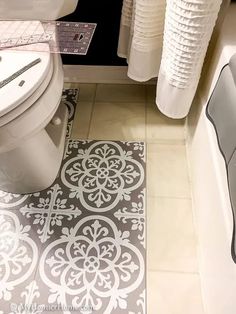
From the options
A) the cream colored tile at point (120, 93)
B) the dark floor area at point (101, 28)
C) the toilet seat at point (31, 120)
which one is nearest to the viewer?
the toilet seat at point (31, 120)

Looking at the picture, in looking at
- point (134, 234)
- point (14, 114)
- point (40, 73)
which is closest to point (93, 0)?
point (40, 73)

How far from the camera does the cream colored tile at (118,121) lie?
3.88 feet

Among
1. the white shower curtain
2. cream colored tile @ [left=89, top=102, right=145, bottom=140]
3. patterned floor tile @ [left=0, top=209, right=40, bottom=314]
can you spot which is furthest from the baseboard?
patterned floor tile @ [left=0, top=209, right=40, bottom=314]

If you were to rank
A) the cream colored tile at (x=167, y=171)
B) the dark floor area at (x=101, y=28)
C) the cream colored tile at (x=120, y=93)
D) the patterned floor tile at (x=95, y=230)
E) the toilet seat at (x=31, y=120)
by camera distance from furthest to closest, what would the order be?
1. the cream colored tile at (x=120, y=93)
2. the dark floor area at (x=101, y=28)
3. the cream colored tile at (x=167, y=171)
4. the patterned floor tile at (x=95, y=230)
5. the toilet seat at (x=31, y=120)

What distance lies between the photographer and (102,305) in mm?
783

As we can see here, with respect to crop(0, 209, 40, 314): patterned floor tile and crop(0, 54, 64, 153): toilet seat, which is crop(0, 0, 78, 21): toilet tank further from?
crop(0, 209, 40, 314): patterned floor tile

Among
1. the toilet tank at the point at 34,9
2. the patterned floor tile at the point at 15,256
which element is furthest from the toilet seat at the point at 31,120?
the patterned floor tile at the point at 15,256

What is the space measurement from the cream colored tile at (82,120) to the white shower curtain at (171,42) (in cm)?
33

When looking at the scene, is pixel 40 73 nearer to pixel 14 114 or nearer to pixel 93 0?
pixel 14 114

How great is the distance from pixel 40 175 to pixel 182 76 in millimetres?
546

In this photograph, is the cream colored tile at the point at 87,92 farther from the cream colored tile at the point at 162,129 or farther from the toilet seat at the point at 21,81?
the toilet seat at the point at 21,81

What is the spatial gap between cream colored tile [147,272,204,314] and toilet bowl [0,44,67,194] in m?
0.48

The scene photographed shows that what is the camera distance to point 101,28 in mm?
1187

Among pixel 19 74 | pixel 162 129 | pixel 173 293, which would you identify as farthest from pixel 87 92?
pixel 173 293
